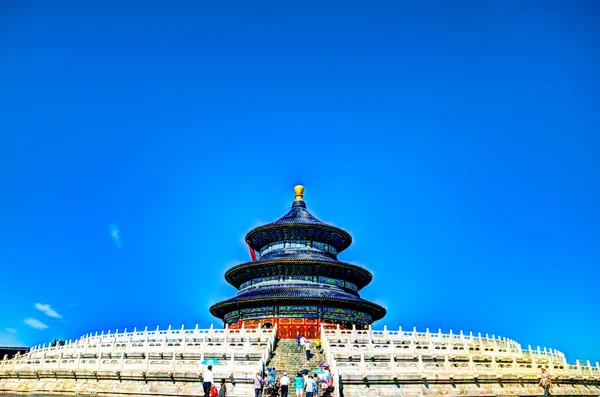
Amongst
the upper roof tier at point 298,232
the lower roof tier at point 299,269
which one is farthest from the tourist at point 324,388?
the upper roof tier at point 298,232

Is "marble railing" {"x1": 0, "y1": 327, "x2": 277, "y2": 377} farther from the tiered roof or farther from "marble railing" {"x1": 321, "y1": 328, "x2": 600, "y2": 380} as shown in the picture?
the tiered roof

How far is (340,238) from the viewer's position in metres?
51.2

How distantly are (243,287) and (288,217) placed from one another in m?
8.74

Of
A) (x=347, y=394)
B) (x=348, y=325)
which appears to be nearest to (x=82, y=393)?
(x=347, y=394)

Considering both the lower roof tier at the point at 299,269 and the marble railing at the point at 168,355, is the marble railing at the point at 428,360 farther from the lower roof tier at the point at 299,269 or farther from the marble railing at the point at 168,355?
the lower roof tier at the point at 299,269

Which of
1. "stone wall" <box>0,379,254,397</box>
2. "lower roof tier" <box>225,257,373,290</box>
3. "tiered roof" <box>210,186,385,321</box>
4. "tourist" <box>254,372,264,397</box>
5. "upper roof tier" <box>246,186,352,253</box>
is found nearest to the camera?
"tourist" <box>254,372,264,397</box>

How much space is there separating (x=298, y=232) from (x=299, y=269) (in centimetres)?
525

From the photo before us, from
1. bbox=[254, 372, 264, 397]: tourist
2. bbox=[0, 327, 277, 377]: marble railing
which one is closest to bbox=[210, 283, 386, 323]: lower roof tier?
bbox=[0, 327, 277, 377]: marble railing

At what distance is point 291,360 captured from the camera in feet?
85.9

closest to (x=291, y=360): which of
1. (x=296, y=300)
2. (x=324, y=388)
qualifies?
(x=324, y=388)

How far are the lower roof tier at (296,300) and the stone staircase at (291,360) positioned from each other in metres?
10.3

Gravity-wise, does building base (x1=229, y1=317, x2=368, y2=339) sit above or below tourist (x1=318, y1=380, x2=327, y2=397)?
above

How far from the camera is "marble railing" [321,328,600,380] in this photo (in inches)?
825

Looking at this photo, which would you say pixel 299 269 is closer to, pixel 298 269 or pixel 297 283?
pixel 298 269
